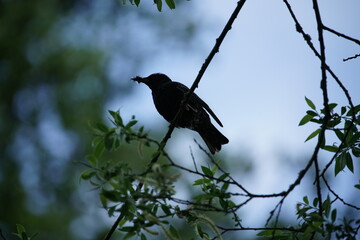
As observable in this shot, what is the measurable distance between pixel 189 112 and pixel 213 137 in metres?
0.35

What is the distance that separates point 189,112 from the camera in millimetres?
5293

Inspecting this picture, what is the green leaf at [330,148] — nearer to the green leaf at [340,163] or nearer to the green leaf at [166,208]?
the green leaf at [340,163]

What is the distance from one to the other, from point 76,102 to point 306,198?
39.5ft

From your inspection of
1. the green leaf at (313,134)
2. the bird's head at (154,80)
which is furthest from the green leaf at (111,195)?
the bird's head at (154,80)

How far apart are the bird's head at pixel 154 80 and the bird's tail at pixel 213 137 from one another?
0.83 meters

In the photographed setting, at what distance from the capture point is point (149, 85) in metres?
5.84

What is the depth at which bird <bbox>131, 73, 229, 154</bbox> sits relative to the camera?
5.26m

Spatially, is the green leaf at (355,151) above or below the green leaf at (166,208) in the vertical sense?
above

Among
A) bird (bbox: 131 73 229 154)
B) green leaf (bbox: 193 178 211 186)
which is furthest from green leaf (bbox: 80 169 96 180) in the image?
bird (bbox: 131 73 229 154)

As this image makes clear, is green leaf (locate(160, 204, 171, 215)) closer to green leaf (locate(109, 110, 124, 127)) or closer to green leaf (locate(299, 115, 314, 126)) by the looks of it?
green leaf (locate(109, 110, 124, 127))

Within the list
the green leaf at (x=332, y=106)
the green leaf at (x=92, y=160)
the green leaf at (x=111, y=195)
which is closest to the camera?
the green leaf at (x=111, y=195)

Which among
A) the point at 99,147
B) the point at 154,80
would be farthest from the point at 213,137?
the point at 99,147

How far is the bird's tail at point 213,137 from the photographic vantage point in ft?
17.2

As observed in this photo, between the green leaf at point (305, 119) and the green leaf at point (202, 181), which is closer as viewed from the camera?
the green leaf at point (202, 181)
